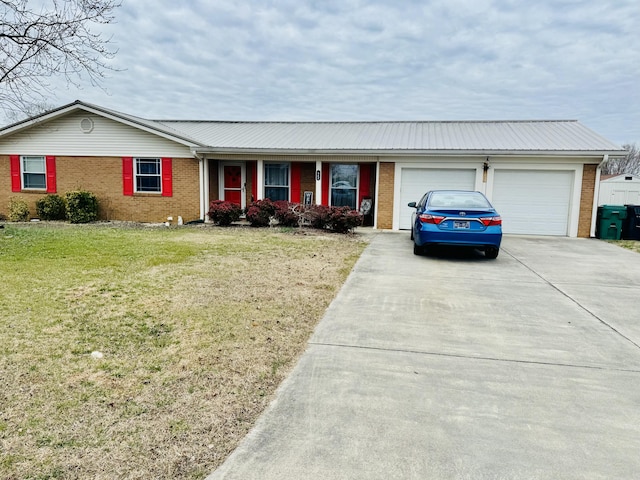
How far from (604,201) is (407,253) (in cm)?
2194

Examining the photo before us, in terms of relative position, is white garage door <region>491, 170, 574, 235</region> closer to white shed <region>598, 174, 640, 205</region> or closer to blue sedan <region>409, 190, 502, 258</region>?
blue sedan <region>409, 190, 502, 258</region>

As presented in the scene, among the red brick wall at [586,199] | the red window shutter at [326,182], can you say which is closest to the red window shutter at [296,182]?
the red window shutter at [326,182]

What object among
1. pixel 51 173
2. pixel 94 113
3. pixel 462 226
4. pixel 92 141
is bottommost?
pixel 462 226

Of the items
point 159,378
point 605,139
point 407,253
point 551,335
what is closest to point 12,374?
point 159,378

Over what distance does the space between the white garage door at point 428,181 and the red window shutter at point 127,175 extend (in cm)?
963

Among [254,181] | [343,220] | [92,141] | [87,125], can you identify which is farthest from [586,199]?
[87,125]

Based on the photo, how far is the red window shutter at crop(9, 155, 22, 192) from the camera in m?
16.6

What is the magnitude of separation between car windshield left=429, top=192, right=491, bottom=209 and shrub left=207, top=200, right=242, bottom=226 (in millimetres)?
7338

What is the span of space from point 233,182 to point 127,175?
381 centimetres

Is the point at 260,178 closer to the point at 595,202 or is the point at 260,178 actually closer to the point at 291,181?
the point at 291,181

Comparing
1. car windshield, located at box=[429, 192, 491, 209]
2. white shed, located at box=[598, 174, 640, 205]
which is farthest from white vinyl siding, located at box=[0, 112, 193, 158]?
white shed, located at box=[598, 174, 640, 205]

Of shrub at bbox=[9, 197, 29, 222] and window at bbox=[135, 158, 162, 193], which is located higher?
window at bbox=[135, 158, 162, 193]

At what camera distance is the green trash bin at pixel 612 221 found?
13.4m

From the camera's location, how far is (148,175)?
53.3ft
